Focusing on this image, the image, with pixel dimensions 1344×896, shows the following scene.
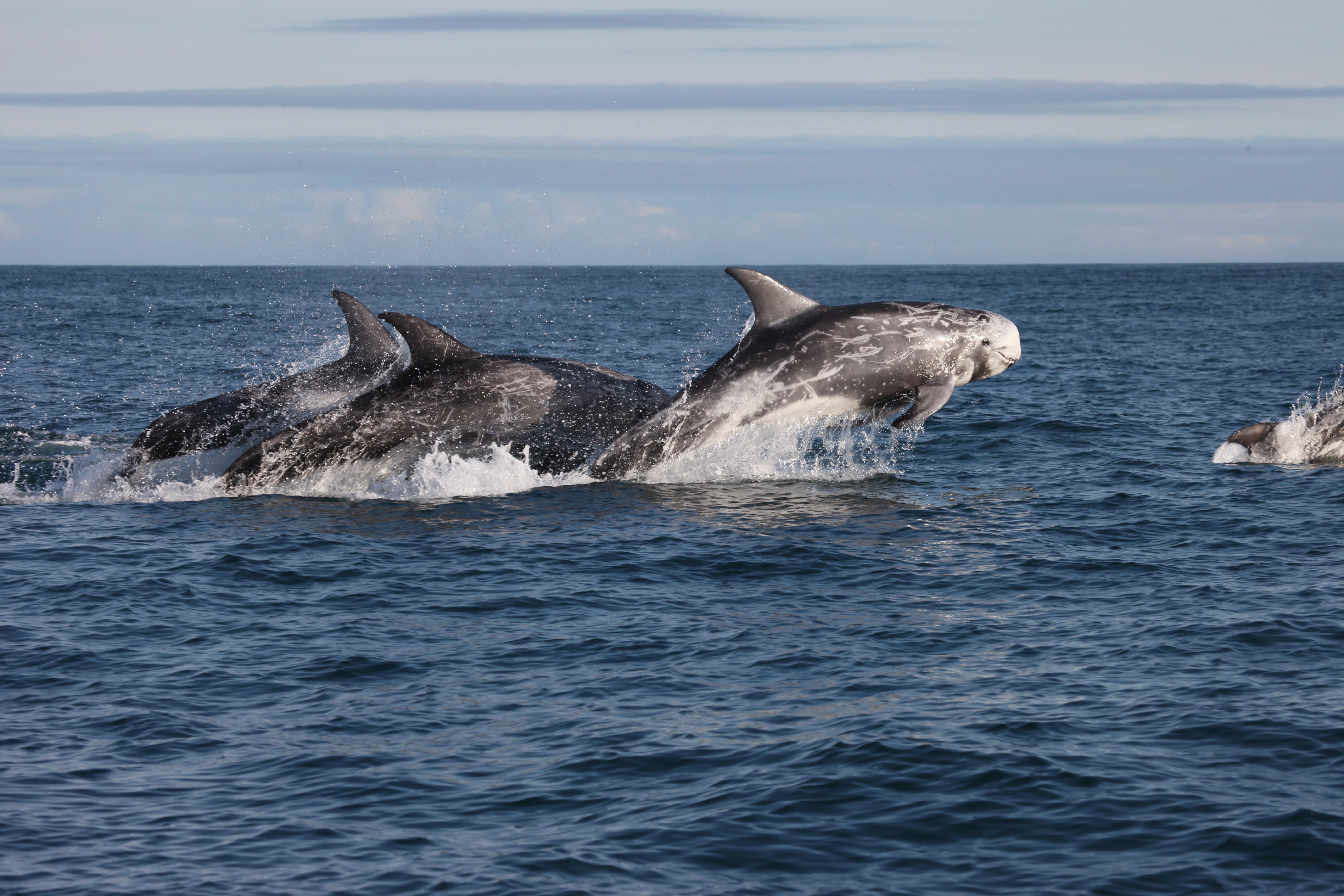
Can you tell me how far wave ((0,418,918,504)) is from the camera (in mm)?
20047

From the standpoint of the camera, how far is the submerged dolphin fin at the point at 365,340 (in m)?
21.4

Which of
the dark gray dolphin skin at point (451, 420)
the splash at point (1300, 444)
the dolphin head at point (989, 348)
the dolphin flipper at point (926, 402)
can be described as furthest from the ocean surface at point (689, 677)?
the dolphin head at point (989, 348)

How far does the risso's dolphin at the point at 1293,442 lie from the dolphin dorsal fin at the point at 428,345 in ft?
41.4

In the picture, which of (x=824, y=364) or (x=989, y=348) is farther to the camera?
(x=989, y=348)

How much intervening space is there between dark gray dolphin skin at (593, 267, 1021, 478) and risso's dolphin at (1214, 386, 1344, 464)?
5.75 m

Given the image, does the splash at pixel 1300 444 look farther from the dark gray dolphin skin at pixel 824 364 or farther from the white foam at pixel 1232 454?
the dark gray dolphin skin at pixel 824 364

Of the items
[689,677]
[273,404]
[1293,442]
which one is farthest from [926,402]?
[273,404]

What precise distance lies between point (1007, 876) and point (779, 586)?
6.83 m

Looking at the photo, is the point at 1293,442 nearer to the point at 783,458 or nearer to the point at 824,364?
the point at 783,458

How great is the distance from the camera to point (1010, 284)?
17500 cm

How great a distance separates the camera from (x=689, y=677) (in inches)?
474

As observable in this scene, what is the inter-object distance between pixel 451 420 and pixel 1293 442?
538 inches

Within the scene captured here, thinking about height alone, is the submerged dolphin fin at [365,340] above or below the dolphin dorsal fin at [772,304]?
below

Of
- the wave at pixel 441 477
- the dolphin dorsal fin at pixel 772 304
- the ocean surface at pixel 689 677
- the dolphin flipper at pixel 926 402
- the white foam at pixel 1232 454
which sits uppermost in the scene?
the dolphin dorsal fin at pixel 772 304
